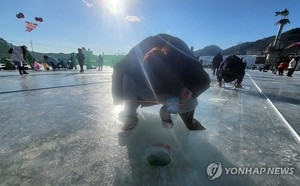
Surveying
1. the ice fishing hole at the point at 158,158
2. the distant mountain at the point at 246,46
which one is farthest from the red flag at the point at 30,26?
the ice fishing hole at the point at 158,158

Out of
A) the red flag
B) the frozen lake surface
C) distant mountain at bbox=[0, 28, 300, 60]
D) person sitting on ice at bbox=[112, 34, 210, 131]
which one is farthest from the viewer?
distant mountain at bbox=[0, 28, 300, 60]

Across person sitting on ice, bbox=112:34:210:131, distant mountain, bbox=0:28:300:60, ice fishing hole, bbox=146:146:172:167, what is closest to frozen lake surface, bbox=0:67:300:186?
ice fishing hole, bbox=146:146:172:167

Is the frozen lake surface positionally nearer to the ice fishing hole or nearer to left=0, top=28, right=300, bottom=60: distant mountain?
the ice fishing hole

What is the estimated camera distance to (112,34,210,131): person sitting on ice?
1461mm

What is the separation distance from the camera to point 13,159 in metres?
1.23

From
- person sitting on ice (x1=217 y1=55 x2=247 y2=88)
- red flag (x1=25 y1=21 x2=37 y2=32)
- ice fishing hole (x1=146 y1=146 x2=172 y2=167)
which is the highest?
red flag (x1=25 y1=21 x2=37 y2=32)

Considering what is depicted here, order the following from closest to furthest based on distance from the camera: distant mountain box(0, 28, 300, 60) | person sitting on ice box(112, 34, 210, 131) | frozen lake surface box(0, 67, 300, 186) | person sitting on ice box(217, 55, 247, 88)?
1. frozen lake surface box(0, 67, 300, 186)
2. person sitting on ice box(112, 34, 210, 131)
3. person sitting on ice box(217, 55, 247, 88)
4. distant mountain box(0, 28, 300, 60)

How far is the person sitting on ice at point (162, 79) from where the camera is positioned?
146 cm

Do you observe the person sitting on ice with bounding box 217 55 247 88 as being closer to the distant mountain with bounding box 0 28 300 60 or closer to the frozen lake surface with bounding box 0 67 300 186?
the frozen lake surface with bounding box 0 67 300 186

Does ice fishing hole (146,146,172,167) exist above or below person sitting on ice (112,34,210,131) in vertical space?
below

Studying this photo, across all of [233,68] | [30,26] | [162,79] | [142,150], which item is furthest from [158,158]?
[30,26]

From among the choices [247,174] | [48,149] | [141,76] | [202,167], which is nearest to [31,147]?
[48,149]

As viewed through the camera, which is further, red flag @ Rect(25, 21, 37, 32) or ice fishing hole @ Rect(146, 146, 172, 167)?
red flag @ Rect(25, 21, 37, 32)

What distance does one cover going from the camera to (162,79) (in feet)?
4.76
